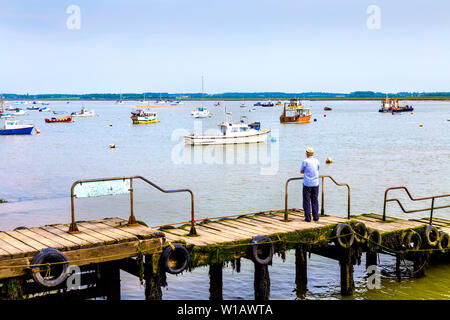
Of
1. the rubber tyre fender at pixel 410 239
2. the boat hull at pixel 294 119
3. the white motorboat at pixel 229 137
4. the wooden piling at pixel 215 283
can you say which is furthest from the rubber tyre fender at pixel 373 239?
the boat hull at pixel 294 119

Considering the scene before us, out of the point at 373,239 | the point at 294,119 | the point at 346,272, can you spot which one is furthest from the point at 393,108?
the point at 346,272

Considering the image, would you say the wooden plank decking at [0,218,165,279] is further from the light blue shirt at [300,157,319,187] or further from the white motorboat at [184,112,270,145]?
the white motorboat at [184,112,270,145]

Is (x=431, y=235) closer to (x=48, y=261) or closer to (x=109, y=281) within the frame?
(x=109, y=281)

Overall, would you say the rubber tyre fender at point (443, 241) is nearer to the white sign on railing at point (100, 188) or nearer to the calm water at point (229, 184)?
the calm water at point (229, 184)

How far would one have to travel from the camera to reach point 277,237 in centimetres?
1358

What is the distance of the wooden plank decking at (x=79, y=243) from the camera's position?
1046 cm

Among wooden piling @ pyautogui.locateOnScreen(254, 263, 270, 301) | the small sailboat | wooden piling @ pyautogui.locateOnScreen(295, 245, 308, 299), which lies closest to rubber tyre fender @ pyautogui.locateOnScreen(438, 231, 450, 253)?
wooden piling @ pyautogui.locateOnScreen(295, 245, 308, 299)

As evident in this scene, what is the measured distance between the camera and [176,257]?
12180 millimetres

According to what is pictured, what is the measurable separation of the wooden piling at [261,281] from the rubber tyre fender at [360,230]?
2663mm

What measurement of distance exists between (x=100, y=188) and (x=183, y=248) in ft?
8.04

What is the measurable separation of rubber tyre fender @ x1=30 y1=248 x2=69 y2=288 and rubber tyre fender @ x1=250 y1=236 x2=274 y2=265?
4.30 m
